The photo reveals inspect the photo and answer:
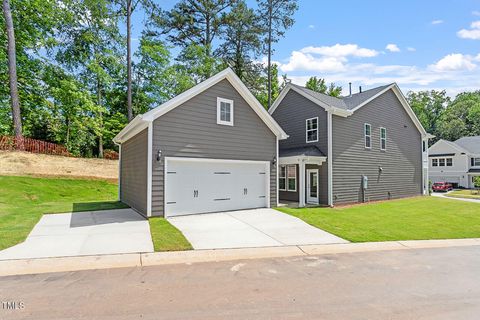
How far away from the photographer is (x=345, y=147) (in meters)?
16.0

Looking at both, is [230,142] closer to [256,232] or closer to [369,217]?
[256,232]

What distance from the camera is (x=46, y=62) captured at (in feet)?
77.7

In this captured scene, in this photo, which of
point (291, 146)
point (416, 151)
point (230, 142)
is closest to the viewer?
point (230, 142)

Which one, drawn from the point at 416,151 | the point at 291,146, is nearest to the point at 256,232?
the point at 291,146

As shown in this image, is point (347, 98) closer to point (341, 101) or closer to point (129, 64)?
point (341, 101)

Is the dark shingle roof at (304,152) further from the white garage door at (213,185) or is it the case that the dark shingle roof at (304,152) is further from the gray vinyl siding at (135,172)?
the gray vinyl siding at (135,172)

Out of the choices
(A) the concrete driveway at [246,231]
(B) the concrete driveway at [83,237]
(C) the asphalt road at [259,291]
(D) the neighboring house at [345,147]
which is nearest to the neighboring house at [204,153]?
(A) the concrete driveway at [246,231]

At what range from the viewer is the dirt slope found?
16.7 metres

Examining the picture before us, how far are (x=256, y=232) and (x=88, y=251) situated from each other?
4.63m

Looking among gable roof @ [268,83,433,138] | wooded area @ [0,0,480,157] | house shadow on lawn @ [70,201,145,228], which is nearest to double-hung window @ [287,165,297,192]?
gable roof @ [268,83,433,138]

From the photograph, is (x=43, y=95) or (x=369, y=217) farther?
(x=43, y=95)

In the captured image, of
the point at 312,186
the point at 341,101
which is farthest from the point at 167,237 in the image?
the point at 341,101

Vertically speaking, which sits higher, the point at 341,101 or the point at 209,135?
the point at 341,101

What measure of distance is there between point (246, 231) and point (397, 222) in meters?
5.97
